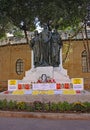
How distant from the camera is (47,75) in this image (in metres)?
16.9

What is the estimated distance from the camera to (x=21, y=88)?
16391 mm

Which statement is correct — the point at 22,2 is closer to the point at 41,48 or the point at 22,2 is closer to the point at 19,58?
the point at 41,48

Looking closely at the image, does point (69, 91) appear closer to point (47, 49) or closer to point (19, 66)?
point (47, 49)

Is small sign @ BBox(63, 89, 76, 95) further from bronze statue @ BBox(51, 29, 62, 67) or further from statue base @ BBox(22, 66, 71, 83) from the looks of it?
bronze statue @ BBox(51, 29, 62, 67)

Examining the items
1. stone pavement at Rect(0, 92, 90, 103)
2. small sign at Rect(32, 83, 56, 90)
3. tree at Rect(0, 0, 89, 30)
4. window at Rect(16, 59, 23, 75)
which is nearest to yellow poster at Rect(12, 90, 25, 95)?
stone pavement at Rect(0, 92, 90, 103)

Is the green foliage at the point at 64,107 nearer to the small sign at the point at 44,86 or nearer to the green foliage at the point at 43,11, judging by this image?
the small sign at the point at 44,86

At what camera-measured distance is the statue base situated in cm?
1683

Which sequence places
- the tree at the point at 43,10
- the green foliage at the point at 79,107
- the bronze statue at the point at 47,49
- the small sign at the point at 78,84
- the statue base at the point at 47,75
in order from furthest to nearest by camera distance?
the tree at the point at 43,10 → the bronze statue at the point at 47,49 → the statue base at the point at 47,75 → the small sign at the point at 78,84 → the green foliage at the point at 79,107

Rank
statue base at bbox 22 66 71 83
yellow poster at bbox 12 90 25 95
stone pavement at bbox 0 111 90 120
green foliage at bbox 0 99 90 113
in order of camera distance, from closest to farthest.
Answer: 1. stone pavement at bbox 0 111 90 120
2. green foliage at bbox 0 99 90 113
3. yellow poster at bbox 12 90 25 95
4. statue base at bbox 22 66 71 83

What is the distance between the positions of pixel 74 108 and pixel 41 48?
6.01 meters

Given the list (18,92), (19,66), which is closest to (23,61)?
(19,66)

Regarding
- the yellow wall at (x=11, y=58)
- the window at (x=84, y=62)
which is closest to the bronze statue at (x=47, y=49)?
the window at (x=84, y=62)

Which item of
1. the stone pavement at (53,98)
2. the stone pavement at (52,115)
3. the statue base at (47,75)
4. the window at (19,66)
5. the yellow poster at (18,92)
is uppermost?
the window at (19,66)

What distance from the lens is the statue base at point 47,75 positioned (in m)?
16.8
